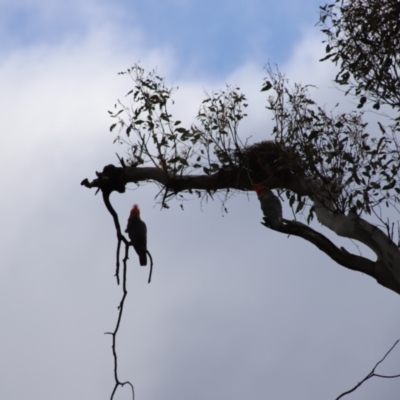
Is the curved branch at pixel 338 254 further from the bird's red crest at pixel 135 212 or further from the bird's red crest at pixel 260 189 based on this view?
the bird's red crest at pixel 135 212

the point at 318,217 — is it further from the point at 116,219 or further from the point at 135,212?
the point at 135,212

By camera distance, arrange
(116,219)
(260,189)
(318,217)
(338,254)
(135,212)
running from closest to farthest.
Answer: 1. (338,254)
2. (116,219)
3. (318,217)
4. (260,189)
5. (135,212)

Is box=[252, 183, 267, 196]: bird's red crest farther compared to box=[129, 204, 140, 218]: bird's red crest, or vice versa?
box=[129, 204, 140, 218]: bird's red crest

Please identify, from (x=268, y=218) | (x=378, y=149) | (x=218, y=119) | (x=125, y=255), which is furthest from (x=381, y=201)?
(x=125, y=255)

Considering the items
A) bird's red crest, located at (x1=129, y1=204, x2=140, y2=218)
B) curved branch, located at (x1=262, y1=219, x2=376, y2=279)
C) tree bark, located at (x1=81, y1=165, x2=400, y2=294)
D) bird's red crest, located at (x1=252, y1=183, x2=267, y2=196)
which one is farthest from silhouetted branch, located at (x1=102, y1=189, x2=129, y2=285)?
curved branch, located at (x1=262, y1=219, x2=376, y2=279)

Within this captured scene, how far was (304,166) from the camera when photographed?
7957 mm

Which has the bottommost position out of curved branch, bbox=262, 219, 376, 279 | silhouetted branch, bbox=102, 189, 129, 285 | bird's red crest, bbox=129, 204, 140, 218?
curved branch, bbox=262, 219, 376, 279

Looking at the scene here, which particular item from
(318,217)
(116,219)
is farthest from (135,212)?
(318,217)

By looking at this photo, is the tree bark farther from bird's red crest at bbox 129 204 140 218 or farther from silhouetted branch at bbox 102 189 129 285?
bird's red crest at bbox 129 204 140 218

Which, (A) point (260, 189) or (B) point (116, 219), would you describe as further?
(A) point (260, 189)

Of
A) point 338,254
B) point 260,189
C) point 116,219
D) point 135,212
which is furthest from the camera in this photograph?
point 135,212

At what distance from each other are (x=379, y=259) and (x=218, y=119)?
7.54 ft

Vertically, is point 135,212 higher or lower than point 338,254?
higher

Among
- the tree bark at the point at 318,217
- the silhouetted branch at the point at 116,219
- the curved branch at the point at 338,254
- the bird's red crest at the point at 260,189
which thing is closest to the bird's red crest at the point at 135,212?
the tree bark at the point at 318,217
